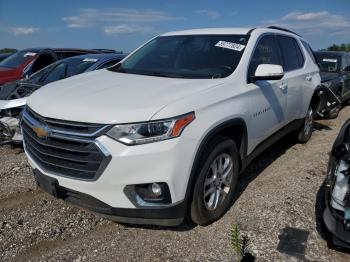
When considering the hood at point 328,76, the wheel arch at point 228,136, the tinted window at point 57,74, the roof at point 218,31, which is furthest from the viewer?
the hood at point 328,76

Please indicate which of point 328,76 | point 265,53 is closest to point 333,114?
point 328,76

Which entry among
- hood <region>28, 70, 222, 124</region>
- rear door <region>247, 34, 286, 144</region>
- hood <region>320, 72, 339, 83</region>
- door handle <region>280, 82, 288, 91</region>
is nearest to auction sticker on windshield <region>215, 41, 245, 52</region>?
rear door <region>247, 34, 286, 144</region>

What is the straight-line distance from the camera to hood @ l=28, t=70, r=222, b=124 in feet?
9.71

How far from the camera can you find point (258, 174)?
5059 mm

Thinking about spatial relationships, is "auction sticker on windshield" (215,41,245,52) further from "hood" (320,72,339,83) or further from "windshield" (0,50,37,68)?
"windshield" (0,50,37,68)

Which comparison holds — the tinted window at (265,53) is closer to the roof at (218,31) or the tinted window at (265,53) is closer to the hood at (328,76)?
the roof at (218,31)

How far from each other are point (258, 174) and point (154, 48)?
2078 millimetres

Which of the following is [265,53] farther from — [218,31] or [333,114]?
[333,114]

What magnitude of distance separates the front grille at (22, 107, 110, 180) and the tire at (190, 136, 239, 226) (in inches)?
34.3

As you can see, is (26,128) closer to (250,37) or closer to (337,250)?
(250,37)

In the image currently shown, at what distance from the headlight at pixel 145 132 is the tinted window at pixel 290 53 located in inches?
106

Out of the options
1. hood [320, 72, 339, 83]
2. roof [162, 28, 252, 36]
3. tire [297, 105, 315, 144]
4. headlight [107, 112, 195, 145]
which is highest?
roof [162, 28, 252, 36]

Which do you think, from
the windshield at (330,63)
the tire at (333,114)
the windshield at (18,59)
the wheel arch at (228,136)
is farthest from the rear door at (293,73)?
the windshield at (18,59)

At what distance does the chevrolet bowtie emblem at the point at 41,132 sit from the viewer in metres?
3.15
